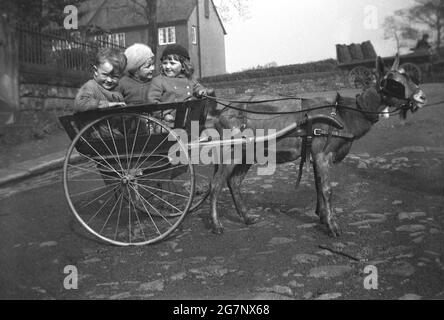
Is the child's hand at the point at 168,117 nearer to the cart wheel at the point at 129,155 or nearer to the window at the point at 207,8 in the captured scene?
the cart wheel at the point at 129,155

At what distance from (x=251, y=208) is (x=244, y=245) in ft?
4.40

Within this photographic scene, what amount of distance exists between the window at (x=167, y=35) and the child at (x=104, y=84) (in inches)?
1216

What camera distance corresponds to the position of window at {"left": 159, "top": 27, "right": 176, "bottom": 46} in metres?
34.5

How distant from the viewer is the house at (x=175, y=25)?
34000 mm

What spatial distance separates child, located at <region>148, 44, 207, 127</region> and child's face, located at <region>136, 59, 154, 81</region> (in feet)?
0.58

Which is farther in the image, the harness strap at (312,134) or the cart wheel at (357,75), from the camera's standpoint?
the cart wheel at (357,75)

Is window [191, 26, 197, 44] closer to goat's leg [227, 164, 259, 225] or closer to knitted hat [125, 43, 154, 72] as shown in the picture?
knitted hat [125, 43, 154, 72]

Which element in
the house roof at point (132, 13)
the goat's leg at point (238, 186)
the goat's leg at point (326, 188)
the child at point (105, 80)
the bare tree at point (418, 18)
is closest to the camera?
the goat's leg at point (326, 188)

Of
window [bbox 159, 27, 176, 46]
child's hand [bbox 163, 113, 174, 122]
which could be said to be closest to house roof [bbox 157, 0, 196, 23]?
window [bbox 159, 27, 176, 46]

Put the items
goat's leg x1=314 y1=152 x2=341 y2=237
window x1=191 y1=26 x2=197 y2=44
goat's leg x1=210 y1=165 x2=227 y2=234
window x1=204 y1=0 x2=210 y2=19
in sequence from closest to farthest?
goat's leg x1=314 y1=152 x2=341 y2=237 < goat's leg x1=210 y1=165 x2=227 y2=234 < window x1=191 y1=26 x2=197 y2=44 < window x1=204 y1=0 x2=210 y2=19

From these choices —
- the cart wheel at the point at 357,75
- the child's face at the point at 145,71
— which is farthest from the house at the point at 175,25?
the child's face at the point at 145,71

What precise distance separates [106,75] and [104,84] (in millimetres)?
104

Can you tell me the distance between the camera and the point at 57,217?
5.46 metres
